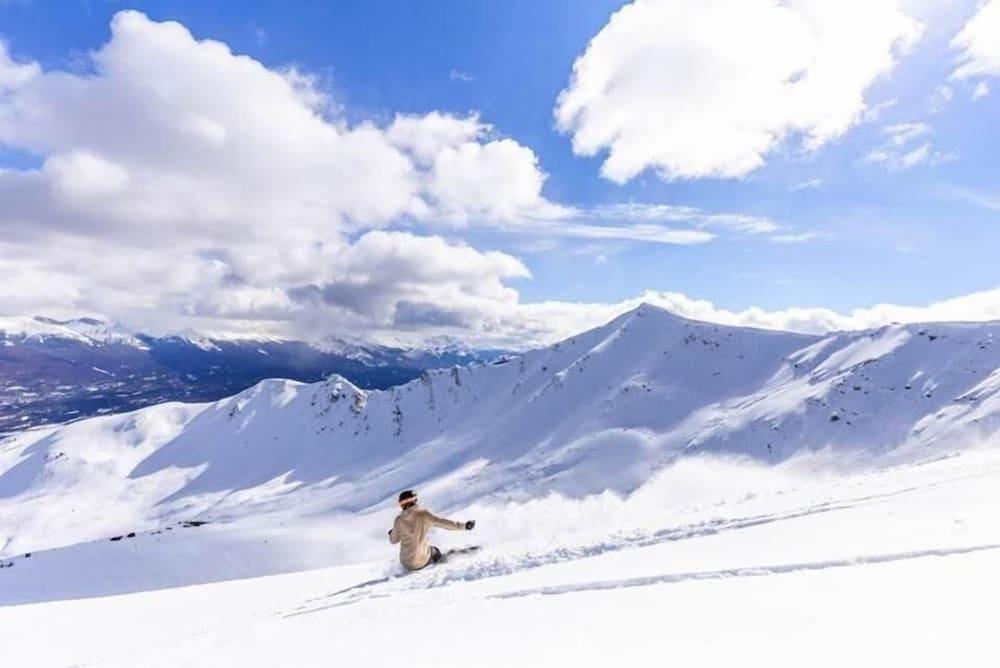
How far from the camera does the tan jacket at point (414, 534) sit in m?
12.9

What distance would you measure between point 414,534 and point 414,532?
0.14 ft

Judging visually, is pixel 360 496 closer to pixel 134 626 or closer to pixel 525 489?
pixel 525 489

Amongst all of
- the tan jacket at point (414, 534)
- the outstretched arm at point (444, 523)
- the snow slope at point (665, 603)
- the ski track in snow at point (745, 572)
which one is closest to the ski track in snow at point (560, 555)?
the snow slope at point (665, 603)

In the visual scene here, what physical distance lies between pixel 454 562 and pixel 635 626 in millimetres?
7323

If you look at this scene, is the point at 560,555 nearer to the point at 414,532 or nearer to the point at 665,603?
the point at 414,532

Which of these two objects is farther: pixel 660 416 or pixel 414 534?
pixel 660 416

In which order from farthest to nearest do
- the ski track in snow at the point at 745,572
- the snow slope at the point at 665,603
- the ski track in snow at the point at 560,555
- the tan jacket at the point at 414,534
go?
the tan jacket at the point at 414,534 → the ski track in snow at the point at 560,555 → the ski track in snow at the point at 745,572 → the snow slope at the point at 665,603

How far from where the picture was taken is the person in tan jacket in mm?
12867

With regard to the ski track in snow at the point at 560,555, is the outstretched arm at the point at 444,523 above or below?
above

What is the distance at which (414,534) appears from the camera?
12.9m

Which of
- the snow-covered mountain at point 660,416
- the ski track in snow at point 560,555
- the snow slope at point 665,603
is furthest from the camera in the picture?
the snow-covered mountain at point 660,416

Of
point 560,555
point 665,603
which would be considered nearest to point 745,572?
point 665,603

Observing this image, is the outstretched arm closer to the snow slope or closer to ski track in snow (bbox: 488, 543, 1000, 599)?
the snow slope

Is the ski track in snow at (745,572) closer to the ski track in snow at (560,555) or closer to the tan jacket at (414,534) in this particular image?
the ski track in snow at (560,555)
